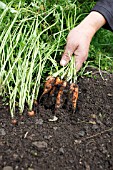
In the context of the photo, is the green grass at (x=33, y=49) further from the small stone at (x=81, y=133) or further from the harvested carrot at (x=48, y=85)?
the small stone at (x=81, y=133)

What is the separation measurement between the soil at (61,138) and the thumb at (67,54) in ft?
0.66

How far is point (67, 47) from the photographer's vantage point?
69.4 inches

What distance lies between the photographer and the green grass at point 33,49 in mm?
1645

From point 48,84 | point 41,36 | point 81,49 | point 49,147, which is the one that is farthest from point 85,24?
point 49,147

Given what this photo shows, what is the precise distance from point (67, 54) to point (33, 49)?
185 millimetres

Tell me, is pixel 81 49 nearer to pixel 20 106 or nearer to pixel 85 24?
pixel 85 24

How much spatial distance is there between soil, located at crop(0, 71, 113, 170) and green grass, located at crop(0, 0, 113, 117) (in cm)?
10

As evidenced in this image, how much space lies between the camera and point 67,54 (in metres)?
1.77

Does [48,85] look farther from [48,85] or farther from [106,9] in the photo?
[106,9]

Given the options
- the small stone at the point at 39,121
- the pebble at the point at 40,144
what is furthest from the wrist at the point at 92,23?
the pebble at the point at 40,144

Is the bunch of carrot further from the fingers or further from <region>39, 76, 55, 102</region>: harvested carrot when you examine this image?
the fingers

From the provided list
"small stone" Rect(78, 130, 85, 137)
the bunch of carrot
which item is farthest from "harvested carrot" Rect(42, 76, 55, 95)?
"small stone" Rect(78, 130, 85, 137)

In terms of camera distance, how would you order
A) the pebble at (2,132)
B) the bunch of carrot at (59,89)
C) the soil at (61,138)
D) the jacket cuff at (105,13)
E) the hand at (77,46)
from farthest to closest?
the jacket cuff at (105,13) < the hand at (77,46) < the bunch of carrot at (59,89) < the pebble at (2,132) < the soil at (61,138)

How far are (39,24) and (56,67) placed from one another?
381mm
